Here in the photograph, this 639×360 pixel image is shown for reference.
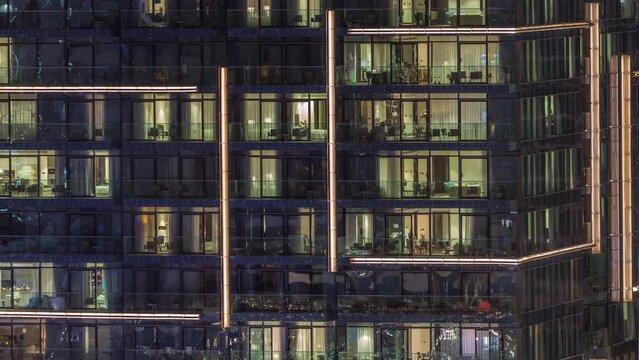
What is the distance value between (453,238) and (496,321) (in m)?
3.59

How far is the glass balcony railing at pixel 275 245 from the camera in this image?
116125 millimetres

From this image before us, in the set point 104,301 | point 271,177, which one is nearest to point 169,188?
point 271,177

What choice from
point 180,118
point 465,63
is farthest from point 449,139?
point 180,118

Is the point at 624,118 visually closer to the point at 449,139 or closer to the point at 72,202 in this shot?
the point at 449,139

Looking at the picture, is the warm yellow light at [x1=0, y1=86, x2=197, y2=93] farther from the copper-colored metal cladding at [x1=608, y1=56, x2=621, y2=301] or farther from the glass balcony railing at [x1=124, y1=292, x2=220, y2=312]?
the copper-colored metal cladding at [x1=608, y1=56, x2=621, y2=301]

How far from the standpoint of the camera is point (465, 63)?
11538 cm

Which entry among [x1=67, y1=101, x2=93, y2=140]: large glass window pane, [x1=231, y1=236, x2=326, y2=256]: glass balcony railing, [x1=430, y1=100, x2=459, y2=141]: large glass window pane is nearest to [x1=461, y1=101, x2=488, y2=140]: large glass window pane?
[x1=430, y1=100, x2=459, y2=141]: large glass window pane

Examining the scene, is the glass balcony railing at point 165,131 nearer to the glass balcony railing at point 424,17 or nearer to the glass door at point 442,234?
the glass balcony railing at point 424,17

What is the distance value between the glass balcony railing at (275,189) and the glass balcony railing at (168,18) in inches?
249

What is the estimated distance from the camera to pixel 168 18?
116312 mm

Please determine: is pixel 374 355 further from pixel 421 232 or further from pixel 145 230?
pixel 145 230

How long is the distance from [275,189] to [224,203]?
2.24 meters

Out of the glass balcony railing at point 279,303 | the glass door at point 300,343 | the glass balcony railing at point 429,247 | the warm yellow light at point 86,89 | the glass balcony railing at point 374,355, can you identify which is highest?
the warm yellow light at point 86,89

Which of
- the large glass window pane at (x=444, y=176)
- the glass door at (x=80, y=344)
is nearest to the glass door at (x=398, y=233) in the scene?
the large glass window pane at (x=444, y=176)
